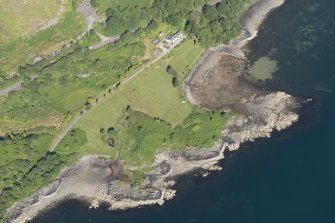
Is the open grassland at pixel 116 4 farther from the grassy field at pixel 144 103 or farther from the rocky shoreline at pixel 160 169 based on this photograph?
the rocky shoreline at pixel 160 169

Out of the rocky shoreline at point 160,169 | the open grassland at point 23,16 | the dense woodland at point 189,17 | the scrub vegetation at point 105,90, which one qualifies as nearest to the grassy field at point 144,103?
the scrub vegetation at point 105,90

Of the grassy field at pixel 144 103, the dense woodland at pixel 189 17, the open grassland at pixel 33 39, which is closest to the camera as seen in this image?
the grassy field at pixel 144 103

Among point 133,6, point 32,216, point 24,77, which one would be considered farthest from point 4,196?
point 133,6

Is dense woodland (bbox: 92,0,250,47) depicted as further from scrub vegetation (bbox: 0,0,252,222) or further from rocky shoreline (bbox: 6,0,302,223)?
rocky shoreline (bbox: 6,0,302,223)

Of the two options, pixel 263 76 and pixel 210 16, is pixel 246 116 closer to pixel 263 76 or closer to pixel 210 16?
pixel 263 76

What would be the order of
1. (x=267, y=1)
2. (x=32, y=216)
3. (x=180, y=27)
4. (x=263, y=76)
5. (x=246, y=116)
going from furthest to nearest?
(x=267, y=1), (x=180, y=27), (x=263, y=76), (x=246, y=116), (x=32, y=216)

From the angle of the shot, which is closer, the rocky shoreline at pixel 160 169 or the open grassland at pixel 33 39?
the rocky shoreline at pixel 160 169
